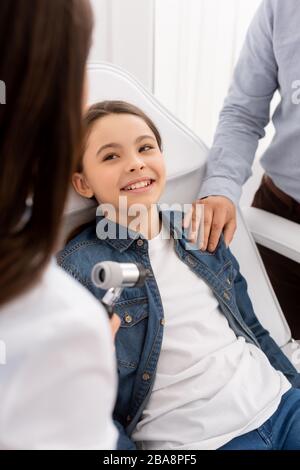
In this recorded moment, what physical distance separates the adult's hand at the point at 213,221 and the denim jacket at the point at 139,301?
2 cm

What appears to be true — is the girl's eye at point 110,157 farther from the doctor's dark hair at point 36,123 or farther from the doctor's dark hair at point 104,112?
the doctor's dark hair at point 36,123

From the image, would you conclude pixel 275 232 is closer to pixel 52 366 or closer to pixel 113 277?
pixel 113 277

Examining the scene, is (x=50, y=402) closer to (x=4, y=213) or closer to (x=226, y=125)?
(x=4, y=213)

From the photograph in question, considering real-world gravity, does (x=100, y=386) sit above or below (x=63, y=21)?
below

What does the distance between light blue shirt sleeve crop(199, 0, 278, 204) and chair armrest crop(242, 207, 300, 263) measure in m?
0.07

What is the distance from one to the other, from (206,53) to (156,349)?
1138 mm

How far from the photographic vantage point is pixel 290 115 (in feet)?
3.95

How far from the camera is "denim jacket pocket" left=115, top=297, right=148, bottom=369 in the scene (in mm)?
917

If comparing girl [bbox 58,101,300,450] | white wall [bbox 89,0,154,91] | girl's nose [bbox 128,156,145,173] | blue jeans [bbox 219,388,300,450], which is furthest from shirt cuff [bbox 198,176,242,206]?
white wall [bbox 89,0,154,91]

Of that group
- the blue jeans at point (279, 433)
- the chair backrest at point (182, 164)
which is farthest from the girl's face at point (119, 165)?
the blue jeans at point (279, 433)

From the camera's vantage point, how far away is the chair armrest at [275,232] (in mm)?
1113

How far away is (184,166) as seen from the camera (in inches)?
45.4

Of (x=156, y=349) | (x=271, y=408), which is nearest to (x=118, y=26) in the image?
(x=156, y=349)

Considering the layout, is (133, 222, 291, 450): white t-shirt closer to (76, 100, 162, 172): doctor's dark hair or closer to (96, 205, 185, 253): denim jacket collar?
(96, 205, 185, 253): denim jacket collar
